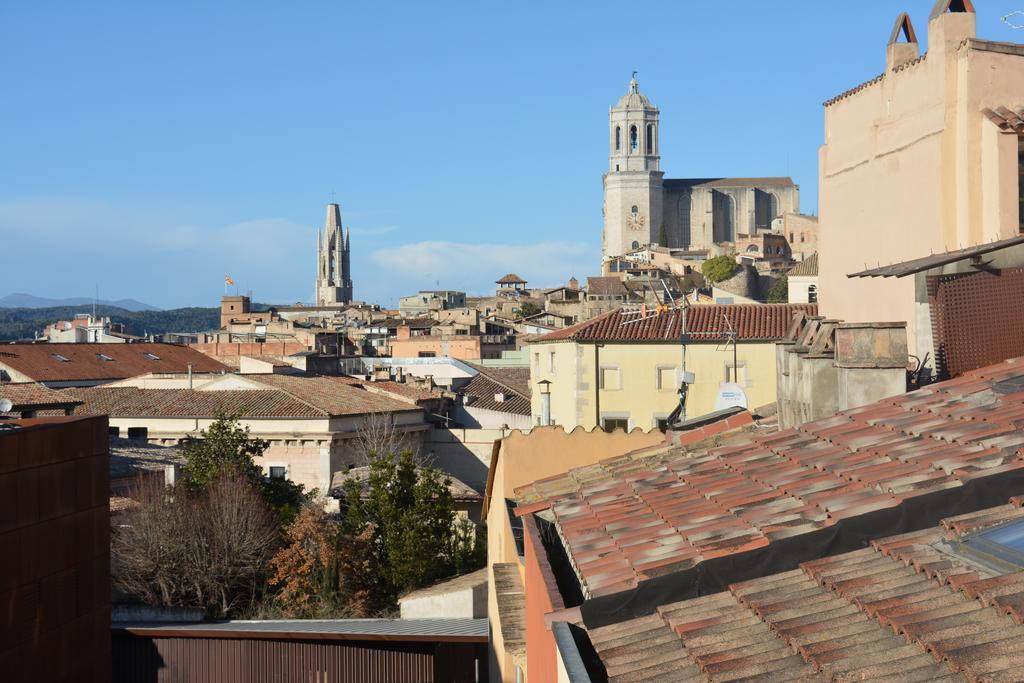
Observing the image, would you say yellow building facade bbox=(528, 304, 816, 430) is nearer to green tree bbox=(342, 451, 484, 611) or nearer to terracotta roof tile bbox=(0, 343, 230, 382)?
green tree bbox=(342, 451, 484, 611)

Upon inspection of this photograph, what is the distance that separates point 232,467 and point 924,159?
68.1 ft

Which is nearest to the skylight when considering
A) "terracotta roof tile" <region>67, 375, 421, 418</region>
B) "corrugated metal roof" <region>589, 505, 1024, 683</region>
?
"corrugated metal roof" <region>589, 505, 1024, 683</region>

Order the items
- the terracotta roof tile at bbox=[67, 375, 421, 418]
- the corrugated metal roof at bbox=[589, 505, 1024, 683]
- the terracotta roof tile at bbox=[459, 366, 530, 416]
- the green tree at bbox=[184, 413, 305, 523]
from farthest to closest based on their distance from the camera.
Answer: the terracotta roof tile at bbox=[459, 366, 530, 416]
the terracotta roof tile at bbox=[67, 375, 421, 418]
the green tree at bbox=[184, 413, 305, 523]
the corrugated metal roof at bbox=[589, 505, 1024, 683]

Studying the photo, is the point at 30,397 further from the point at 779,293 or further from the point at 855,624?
the point at 779,293

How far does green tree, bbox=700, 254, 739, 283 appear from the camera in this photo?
114 meters

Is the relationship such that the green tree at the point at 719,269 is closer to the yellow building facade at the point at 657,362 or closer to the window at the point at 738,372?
the yellow building facade at the point at 657,362

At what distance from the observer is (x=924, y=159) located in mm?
10023

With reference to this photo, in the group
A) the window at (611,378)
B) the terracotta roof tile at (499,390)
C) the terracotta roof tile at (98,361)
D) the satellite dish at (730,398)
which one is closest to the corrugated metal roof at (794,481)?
the satellite dish at (730,398)

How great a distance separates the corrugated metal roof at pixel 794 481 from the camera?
5.16m

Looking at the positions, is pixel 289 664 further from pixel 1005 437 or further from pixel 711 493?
pixel 1005 437

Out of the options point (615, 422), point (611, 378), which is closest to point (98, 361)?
point (611, 378)

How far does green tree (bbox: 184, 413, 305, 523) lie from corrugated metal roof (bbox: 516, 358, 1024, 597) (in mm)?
20712

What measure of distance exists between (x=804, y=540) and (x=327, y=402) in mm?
35529

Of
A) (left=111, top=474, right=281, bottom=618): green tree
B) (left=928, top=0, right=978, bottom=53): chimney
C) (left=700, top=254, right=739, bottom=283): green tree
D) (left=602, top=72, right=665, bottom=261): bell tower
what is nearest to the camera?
(left=928, top=0, right=978, bottom=53): chimney
